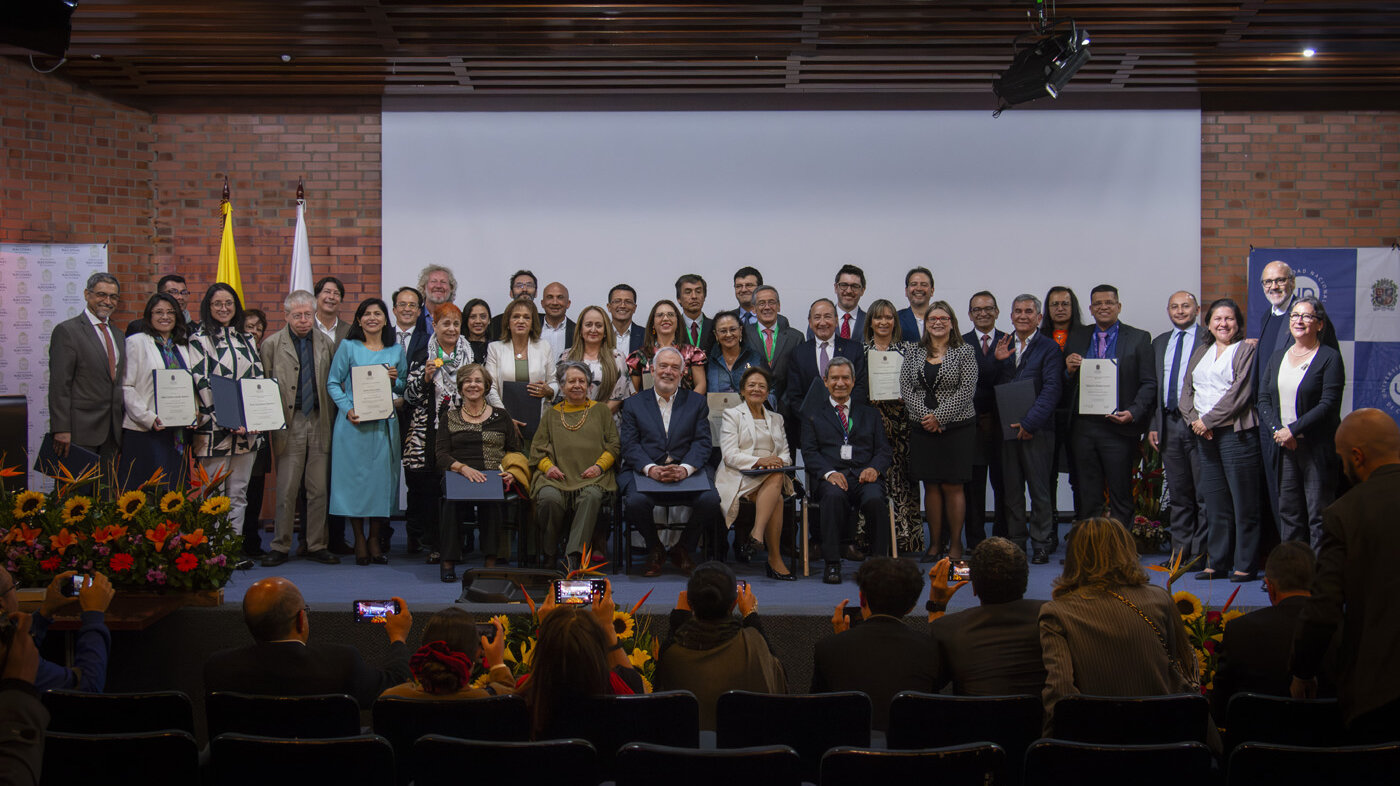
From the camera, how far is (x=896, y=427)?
637 centimetres

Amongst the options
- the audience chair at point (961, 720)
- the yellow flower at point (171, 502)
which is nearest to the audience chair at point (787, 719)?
the audience chair at point (961, 720)

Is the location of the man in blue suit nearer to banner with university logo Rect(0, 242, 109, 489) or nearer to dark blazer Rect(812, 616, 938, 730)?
dark blazer Rect(812, 616, 938, 730)

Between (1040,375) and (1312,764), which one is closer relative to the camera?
(1312,764)

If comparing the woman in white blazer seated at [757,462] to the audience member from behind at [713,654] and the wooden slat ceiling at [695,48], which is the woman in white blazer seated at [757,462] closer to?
the wooden slat ceiling at [695,48]

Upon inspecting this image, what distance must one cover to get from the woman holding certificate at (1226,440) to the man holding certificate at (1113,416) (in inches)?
11.8

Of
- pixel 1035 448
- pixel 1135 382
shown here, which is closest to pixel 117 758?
pixel 1035 448

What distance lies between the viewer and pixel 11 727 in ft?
6.94

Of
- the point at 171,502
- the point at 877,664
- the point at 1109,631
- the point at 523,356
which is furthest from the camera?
Answer: the point at 523,356

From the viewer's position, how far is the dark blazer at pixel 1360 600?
8.74 ft

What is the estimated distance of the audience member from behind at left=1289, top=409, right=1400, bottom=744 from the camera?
2662mm

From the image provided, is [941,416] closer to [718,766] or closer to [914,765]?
[914,765]

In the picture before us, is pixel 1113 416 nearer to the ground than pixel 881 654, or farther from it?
farther from it

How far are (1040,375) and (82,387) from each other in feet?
17.7

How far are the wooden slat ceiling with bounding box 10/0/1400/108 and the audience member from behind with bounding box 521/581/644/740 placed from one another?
4809 mm
